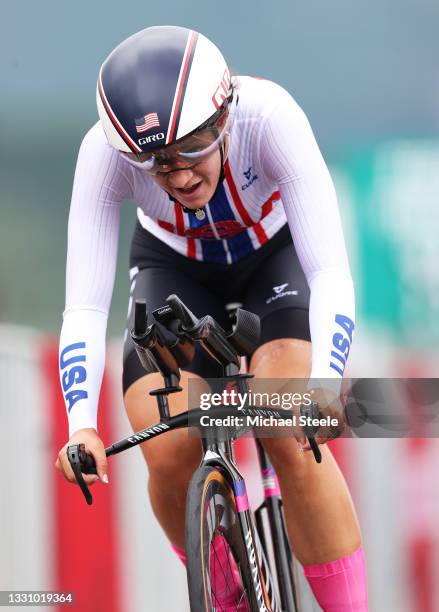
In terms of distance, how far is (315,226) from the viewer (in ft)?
10.5

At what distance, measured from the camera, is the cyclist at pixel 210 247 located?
2.98 metres

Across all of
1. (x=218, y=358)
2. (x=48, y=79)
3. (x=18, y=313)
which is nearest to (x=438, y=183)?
(x=18, y=313)

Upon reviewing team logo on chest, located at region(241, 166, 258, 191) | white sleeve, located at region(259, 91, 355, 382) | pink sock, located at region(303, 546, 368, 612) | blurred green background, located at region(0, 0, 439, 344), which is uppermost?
blurred green background, located at region(0, 0, 439, 344)

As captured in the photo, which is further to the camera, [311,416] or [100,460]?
[100,460]

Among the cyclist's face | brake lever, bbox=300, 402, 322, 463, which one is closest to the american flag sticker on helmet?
the cyclist's face

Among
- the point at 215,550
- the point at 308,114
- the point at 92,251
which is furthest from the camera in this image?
the point at 308,114

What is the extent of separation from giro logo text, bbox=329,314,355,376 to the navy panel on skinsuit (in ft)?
2.46

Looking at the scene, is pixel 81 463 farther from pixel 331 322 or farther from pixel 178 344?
pixel 331 322

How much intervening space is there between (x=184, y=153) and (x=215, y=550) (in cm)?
Result: 109

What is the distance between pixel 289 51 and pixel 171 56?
35.9 feet

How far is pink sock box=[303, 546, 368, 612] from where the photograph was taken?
343 centimetres

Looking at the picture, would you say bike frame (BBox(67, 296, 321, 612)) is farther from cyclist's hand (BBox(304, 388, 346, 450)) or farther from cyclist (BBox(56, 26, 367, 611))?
cyclist (BBox(56, 26, 367, 611))

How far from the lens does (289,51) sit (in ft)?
44.5

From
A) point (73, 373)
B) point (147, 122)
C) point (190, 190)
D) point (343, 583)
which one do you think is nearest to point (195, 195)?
point (190, 190)
